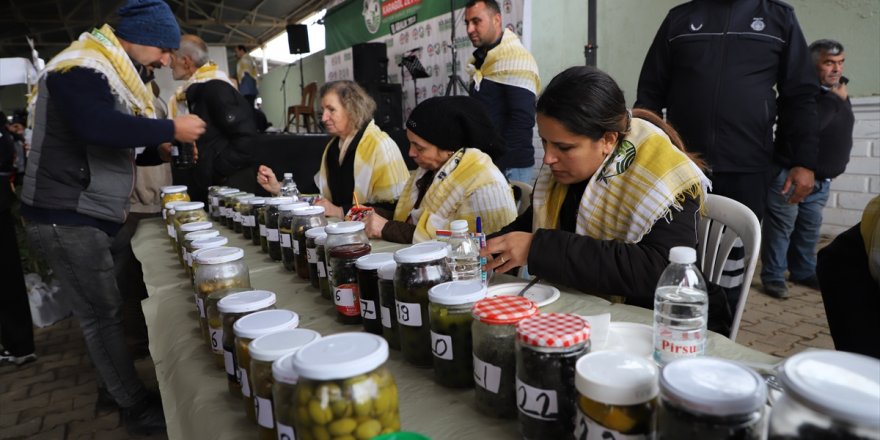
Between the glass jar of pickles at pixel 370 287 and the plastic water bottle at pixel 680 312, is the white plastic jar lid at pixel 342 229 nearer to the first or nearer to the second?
the glass jar of pickles at pixel 370 287

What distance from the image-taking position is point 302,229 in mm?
1554

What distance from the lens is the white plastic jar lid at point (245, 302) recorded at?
2.88ft

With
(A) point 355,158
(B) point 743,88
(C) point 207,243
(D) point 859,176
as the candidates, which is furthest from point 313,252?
(D) point 859,176

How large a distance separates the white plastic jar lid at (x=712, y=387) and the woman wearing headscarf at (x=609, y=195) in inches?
28.3

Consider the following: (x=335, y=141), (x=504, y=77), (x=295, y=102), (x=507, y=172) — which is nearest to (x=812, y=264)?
(x=507, y=172)

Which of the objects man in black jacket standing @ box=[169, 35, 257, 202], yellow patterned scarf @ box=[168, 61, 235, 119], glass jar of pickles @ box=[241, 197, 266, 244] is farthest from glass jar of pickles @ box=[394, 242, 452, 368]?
yellow patterned scarf @ box=[168, 61, 235, 119]

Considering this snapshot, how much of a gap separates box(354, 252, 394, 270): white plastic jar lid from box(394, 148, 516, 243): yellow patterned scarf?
0.80 meters

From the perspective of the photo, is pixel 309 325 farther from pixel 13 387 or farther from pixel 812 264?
pixel 812 264

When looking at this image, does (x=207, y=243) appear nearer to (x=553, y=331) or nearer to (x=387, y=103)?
(x=553, y=331)

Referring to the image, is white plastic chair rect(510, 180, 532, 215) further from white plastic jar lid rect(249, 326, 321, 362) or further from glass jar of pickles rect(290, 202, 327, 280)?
white plastic jar lid rect(249, 326, 321, 362)

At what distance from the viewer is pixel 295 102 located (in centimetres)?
1423

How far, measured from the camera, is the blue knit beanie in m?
2.05

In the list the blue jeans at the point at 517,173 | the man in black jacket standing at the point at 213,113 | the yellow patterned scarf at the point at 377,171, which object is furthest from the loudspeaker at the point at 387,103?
the yellow patterned scarf at the point at 377,171

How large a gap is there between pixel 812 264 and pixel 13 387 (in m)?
4.79
